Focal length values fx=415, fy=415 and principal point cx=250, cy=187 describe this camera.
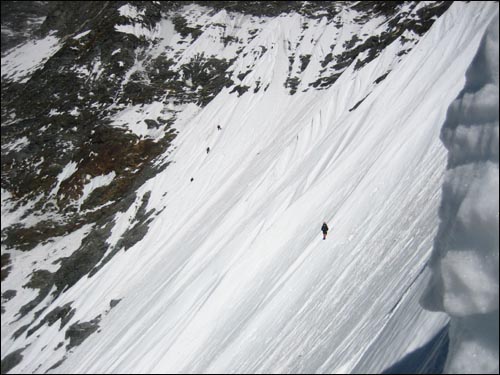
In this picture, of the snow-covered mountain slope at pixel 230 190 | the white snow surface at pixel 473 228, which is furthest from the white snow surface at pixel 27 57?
the white snow surface at pixel 473 228

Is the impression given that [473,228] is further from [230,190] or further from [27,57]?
[27,57]

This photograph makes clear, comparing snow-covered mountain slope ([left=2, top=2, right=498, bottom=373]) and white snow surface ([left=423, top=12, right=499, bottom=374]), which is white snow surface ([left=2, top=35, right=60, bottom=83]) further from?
white snow surface ([left=423, top=12, right=499, bottom=374])

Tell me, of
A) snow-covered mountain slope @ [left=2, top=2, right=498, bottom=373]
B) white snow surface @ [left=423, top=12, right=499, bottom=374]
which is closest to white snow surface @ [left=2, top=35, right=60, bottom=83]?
snow-covered mountain slope @ [left=2, top=2, right=498, bottom=373]

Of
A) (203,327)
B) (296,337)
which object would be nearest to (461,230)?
(296,337)

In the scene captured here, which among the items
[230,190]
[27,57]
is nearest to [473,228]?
[230,190]

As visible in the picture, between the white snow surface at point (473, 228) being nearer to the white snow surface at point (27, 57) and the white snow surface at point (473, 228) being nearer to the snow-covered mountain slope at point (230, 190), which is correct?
the snow-covered mountain slope at point (230, 190)
